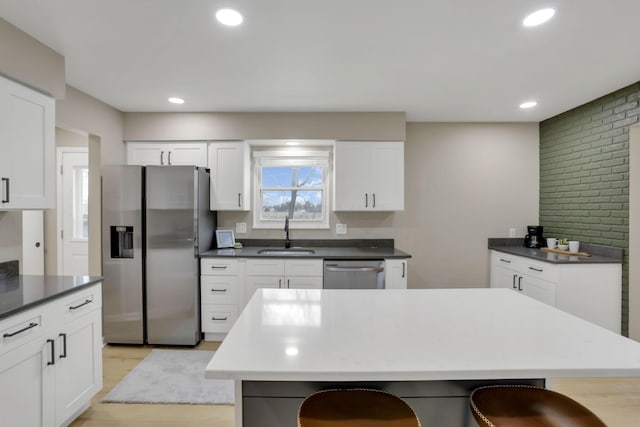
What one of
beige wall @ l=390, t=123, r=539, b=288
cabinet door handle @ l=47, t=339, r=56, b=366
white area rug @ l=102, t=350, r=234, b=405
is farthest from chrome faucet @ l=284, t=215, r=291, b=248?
cabinet door handle @ l=47, t=339, r=56, b=366

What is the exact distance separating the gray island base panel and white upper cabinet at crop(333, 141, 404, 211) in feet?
8.46

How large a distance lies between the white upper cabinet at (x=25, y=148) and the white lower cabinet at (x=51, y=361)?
0.70m

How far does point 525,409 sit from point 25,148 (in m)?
2.91

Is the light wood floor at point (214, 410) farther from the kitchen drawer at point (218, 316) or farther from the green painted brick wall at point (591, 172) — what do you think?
the kitchen drawer at point (218, 316)

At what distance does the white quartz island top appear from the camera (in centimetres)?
98

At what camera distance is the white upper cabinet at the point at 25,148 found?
186 cm

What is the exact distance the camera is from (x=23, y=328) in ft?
5.23

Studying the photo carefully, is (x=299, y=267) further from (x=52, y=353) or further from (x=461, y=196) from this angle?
(x=461, y=196)

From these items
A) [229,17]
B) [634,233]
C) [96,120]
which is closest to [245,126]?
[96,120]

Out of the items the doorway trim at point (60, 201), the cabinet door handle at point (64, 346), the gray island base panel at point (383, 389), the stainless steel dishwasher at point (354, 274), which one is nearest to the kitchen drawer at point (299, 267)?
the stainless steel dishwasher at point (354, 274)

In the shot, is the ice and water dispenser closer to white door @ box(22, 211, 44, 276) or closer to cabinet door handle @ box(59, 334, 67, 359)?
cabinet door handle @ box(59, 334, 67, 359)

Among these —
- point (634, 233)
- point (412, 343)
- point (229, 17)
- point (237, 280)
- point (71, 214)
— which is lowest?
point (237, 280)

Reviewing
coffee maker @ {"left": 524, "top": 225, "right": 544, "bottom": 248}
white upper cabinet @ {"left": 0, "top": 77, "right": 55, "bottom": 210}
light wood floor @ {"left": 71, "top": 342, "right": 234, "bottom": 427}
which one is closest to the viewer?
white upper cabinet @ {"left": 0, "top": 77, "right": 55, "bottom": 210}

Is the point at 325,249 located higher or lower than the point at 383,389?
higher
